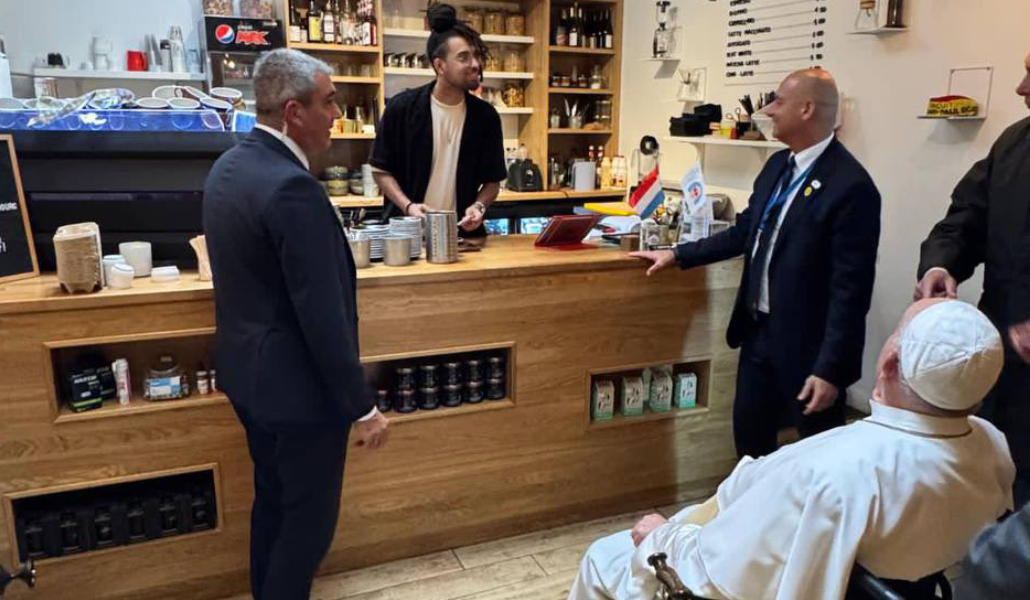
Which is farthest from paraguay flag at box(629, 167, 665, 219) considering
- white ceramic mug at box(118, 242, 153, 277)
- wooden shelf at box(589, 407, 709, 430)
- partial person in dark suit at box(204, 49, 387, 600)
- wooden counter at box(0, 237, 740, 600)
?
white ceramic mug at box(118, 242, 153, 277)

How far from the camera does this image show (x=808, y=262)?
2.30 metres

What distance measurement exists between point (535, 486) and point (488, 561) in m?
0.32

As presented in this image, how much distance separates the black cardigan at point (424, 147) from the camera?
303 cm

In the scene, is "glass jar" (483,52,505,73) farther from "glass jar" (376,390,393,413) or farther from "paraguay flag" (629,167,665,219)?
"glass jar" (376,390,393,413)

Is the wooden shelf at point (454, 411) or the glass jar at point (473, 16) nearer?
the wooden shelf at point (454, 411)

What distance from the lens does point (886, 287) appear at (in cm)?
348

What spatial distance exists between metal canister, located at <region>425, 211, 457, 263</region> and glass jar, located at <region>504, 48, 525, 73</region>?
353 cm

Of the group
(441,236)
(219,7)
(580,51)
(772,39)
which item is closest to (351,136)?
(219,7)

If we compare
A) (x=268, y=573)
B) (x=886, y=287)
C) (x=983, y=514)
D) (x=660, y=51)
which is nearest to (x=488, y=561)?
(x=268, y=573)

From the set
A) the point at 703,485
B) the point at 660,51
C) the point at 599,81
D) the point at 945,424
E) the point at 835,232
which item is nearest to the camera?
the point at 945,424

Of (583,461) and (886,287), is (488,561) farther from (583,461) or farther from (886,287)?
(886,287)

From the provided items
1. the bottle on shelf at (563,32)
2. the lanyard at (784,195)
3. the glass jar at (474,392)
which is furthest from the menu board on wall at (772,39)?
the glass jar at (474,392)

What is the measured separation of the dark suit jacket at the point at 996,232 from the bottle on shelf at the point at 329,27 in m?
3.92

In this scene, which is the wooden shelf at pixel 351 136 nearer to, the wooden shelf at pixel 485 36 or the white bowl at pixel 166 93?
the wooden shelf at pixel 485 36
